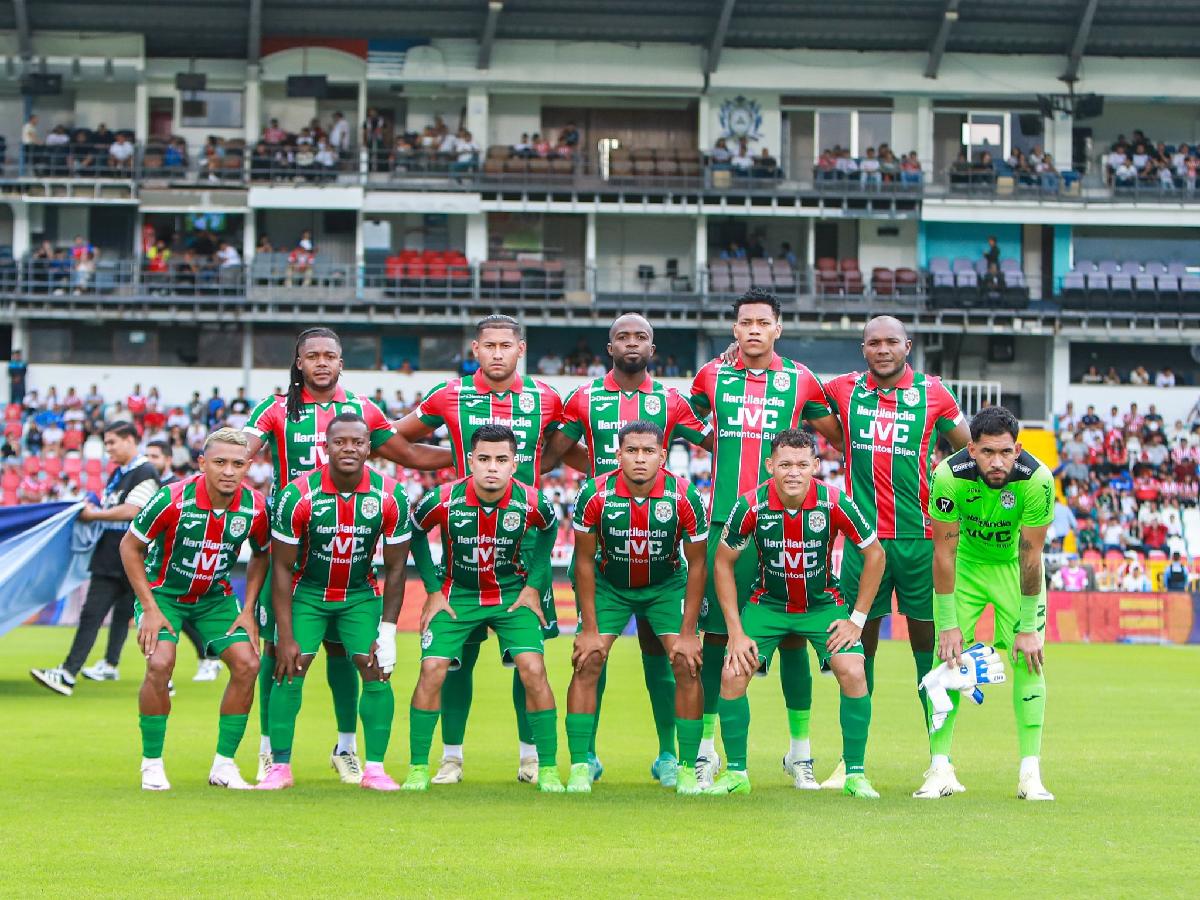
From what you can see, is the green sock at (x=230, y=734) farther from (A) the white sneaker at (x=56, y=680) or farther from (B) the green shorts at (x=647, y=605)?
(A) the white sneaker at (x=56, y=680)

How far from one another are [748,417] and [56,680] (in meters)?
8.42

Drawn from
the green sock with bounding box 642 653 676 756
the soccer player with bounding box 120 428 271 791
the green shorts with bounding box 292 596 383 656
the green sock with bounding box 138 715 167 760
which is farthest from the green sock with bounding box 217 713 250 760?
the green sock with bounding box 642 653 676 756

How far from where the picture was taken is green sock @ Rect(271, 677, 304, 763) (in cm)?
940

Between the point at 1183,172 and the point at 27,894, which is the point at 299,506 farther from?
the point at 1183,172

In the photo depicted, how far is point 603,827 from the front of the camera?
768 cm

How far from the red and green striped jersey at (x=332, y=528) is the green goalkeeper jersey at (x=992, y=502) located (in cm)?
310

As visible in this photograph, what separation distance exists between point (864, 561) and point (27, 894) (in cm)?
511

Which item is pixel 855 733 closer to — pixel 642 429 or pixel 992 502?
pixel 992 502

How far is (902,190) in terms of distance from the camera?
4444 centimetres

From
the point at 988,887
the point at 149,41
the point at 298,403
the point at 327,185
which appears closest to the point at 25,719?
the point at 298,403

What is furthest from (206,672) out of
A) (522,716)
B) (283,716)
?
(283,716)

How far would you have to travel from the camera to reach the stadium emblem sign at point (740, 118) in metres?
45.7

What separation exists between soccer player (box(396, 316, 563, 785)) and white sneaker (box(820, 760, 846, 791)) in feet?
5.69

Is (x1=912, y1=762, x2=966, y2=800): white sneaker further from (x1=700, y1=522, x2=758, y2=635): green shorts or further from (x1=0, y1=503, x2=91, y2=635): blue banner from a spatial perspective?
(x1=0, y1=503, x2=91, y2=635): blue banner
